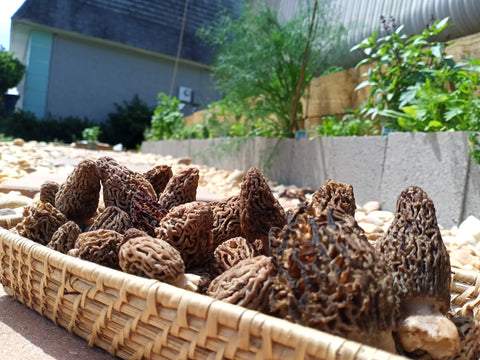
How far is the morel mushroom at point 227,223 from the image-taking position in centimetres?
131

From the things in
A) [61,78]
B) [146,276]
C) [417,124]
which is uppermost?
[61,78]

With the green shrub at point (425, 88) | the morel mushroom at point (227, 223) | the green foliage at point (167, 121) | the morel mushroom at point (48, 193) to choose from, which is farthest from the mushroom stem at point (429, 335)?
the green foliage at point (167, 121)

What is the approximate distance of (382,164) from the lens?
3578 mm

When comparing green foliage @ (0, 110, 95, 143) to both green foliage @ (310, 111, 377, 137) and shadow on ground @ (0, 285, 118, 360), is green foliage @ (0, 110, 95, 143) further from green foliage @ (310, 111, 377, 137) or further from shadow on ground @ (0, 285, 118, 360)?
shadow on ground @ (0, 285, 118, 360)

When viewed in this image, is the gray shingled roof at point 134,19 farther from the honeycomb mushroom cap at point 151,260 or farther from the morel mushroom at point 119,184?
the honeycomb mushroom cap at point 151,260

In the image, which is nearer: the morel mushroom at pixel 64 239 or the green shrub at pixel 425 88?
the morel mushroom at pixel 64 239

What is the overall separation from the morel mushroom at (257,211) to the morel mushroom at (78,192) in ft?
1.93

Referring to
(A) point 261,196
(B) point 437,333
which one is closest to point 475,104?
(A) point 261,196

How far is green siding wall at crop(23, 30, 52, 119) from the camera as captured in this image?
14111 mm

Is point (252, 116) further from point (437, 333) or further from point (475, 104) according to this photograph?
point (437, 333)

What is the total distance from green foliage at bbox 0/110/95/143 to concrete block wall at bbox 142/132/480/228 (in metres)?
9.80

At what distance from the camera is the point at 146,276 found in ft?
3.12

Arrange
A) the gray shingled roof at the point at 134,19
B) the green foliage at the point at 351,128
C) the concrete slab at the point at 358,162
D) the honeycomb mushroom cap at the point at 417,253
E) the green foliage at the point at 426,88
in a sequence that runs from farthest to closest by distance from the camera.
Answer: the gray shingled roof at the point at 134,19
the green foliage at the point at 351,128
the concrete slab at the point at 358,162
the green foliage at the point at 426,88
the honeycomb mushroom cap at the point at 417,253

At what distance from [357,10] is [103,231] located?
17.5ft
